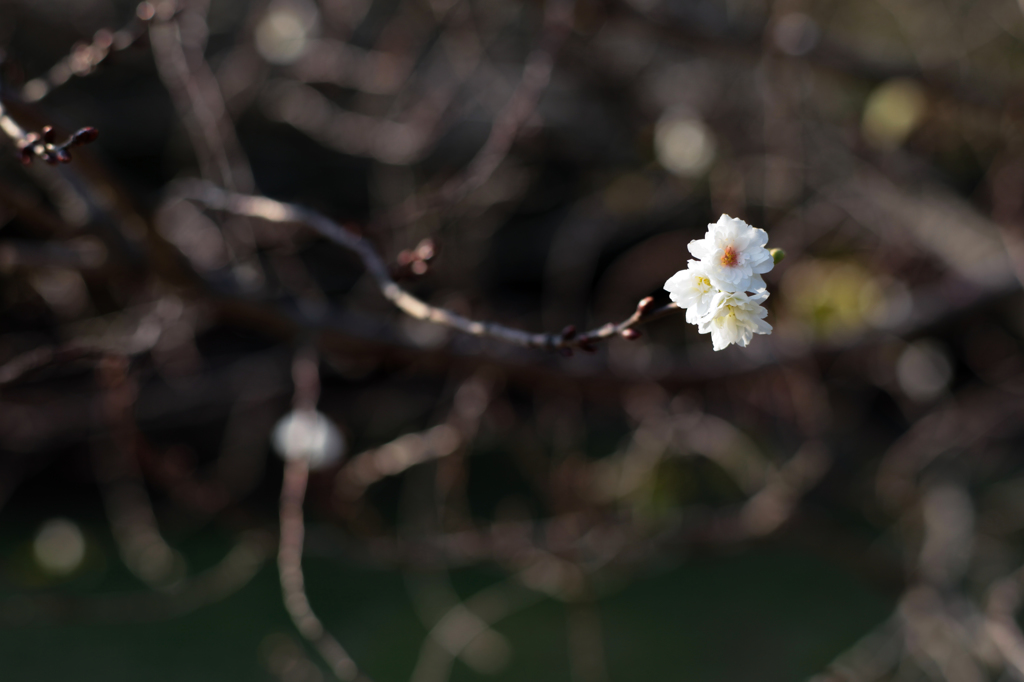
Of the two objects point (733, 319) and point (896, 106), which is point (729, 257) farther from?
point (896, 106)

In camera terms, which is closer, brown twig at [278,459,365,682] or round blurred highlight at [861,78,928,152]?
brown twig at [278,459,365,682]

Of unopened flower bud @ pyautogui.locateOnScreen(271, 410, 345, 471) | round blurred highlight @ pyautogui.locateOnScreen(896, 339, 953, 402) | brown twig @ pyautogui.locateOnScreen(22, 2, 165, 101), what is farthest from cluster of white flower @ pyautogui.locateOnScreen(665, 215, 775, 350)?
round blurred highlight @ pyautogui.locateOnScreen(896, 339, 953, 402)

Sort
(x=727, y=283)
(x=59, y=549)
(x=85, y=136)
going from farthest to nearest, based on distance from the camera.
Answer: (x=59, y=549) → (x=85, y=136) → (x=727, y=283)

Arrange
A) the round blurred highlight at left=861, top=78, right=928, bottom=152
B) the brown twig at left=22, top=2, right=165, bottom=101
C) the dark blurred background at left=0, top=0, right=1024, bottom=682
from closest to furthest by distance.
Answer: the brown twig at left=22, top=2, right=165, bottom=101 → the dark blurred background at left=0, top=0, right=1024, bottom=682 → the round blurred highlight at left=861, top=78, right=928, bottom=152

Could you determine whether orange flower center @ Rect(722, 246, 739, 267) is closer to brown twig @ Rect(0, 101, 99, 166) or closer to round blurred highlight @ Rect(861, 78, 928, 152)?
brown twig @ Rect(0, 101, 99, 166)

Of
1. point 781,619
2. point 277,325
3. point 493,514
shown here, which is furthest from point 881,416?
point 277,325

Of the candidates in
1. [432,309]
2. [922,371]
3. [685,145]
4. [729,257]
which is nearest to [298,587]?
[432,309]

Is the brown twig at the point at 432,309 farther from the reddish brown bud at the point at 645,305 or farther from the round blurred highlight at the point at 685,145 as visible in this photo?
the round blurred highlight at the point at 685,145
